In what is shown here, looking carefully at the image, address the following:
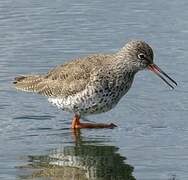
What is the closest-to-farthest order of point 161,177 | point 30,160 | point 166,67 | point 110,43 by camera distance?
point 161,177 < point 30,160 < point 166,67 < point 110,43

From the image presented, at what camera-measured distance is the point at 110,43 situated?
17469mm

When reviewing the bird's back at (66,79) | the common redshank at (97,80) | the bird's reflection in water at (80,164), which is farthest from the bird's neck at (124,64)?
the bird's reflection in water at (80,164)

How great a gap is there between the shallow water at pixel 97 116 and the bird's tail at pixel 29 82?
33 cm

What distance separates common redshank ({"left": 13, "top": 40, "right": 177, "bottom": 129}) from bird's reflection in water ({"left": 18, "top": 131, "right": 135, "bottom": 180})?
74 centimetres

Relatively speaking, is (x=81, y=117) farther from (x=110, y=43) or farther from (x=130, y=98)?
(x=110, y=43)

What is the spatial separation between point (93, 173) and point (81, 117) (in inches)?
110

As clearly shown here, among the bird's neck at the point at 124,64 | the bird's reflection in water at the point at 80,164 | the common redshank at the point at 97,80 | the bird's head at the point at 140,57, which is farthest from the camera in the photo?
the bird's neck at the point at 124,64

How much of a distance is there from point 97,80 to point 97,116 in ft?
4.61

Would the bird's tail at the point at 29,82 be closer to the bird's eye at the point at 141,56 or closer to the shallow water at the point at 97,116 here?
the shallow water at the point at 97,116

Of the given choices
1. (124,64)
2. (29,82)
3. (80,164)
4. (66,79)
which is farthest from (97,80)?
(80,164)

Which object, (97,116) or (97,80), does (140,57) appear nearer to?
(97,80)

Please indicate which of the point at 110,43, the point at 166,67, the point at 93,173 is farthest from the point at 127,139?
the point at 110,43

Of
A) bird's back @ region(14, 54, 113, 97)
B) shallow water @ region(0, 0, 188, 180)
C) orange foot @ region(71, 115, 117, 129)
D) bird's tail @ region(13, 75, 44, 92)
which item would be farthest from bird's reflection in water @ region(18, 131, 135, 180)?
bird's tail @ region(13, 75, 44, 92)

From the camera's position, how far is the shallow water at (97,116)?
12.2 m
